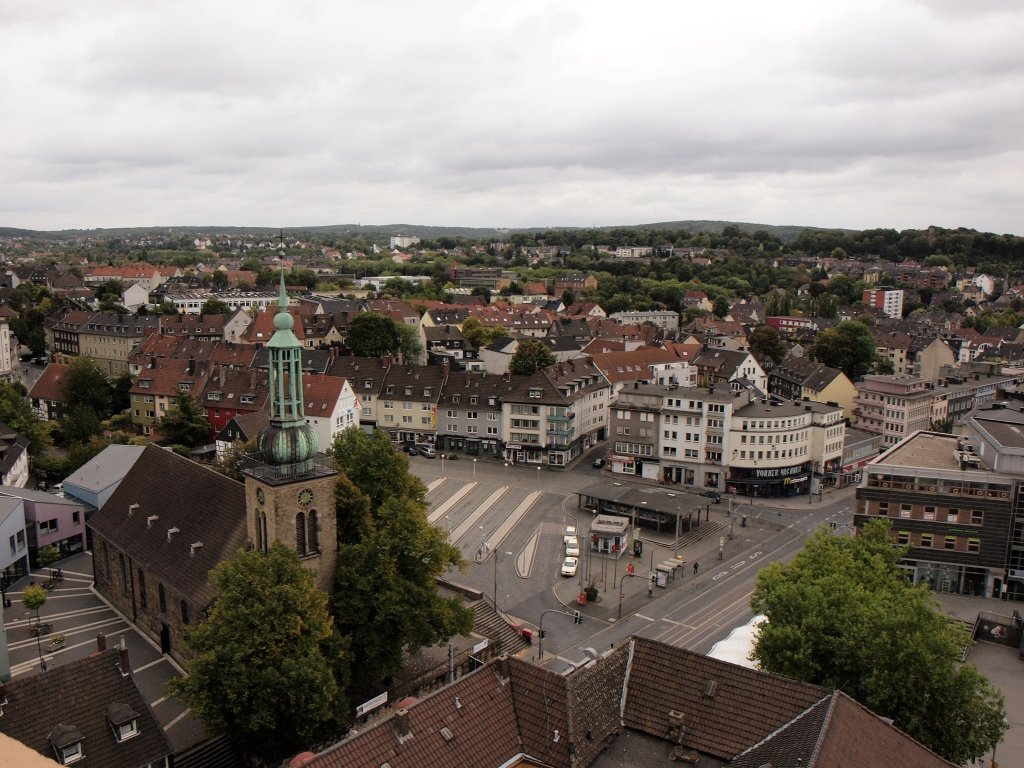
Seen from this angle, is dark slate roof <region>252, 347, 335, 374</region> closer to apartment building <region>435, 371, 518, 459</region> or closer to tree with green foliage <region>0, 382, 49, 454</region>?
apartment building <region>435, 371, 518, 459</region>

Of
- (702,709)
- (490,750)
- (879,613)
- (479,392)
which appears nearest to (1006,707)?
(879,613)

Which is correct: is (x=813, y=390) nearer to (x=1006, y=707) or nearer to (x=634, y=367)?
(x=634, y=367)

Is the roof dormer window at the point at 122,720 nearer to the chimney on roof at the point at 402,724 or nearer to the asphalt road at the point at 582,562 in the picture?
the chimney on roof at the point at 402,724

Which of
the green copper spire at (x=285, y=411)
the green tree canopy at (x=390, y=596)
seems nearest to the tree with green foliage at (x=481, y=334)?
the green tree canopy at (x=390, y=596)

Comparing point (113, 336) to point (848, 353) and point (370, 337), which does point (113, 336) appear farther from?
point (848, 353)

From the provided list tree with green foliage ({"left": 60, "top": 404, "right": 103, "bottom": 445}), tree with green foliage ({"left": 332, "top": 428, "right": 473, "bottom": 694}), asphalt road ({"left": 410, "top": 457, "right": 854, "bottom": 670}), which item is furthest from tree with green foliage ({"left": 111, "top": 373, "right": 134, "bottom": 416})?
tree with green foliage ({"left": 332, "top": 428, "right": 473, "bottom": 694})

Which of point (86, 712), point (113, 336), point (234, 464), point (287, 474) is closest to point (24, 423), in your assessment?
point (234, 464)
